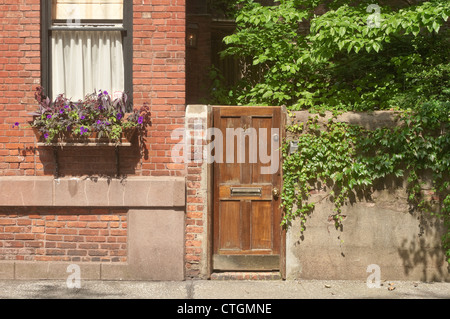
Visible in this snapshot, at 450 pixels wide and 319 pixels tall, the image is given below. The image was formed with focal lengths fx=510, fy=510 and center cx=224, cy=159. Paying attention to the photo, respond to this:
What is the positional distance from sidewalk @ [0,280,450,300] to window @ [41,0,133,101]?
243 cm

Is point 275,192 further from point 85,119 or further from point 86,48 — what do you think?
point 86,48

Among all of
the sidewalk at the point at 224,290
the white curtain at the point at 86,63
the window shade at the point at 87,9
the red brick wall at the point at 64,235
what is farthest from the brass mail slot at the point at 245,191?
the window shade at the point at 87,9

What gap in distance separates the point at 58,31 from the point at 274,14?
3086 millimetres

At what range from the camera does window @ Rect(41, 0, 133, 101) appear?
664cm

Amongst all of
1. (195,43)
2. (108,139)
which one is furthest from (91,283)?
(195,43)

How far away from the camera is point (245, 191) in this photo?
6.70m

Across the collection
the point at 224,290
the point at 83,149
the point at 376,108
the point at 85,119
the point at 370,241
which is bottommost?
the point at 224,290

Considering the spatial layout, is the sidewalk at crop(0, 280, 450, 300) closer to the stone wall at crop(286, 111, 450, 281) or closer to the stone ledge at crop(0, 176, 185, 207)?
the stone wall at crop(286, 111, 450, 281)

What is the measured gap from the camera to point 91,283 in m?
6.39

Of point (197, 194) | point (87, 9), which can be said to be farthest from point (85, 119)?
point (197, 194)

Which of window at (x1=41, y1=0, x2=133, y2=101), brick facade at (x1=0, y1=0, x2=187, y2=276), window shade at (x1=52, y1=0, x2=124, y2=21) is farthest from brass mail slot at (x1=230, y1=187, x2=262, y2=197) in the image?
window shade at (x1=52, y1=0, x2=124, y2=21)

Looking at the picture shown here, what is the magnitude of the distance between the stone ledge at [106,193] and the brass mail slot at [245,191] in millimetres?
685

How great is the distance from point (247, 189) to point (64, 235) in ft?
8.01

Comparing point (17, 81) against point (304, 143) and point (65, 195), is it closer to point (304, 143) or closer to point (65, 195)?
point (65, 195)
